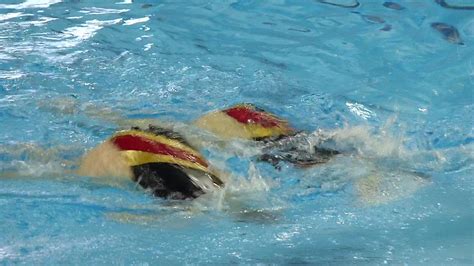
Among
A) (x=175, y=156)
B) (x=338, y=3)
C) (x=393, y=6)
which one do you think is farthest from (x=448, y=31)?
(x=175, y=156)

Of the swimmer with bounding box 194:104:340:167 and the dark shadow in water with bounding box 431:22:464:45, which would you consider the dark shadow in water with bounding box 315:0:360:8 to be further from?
the swimmer with bounding box 194:104:340:167

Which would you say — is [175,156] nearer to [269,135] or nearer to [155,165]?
[155,165]

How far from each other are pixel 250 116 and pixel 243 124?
0.10 metres

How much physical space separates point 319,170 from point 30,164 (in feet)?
4.56

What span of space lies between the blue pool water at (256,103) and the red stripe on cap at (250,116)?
A: 0.99 ft

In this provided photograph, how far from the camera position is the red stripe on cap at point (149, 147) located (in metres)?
3.31

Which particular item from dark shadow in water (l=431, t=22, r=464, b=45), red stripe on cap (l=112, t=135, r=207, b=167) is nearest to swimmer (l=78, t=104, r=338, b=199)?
red stripe on cap (l=112, t=135, r=207, b=167)

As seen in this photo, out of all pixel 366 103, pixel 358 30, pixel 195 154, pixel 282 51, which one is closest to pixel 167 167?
pixel 195 154

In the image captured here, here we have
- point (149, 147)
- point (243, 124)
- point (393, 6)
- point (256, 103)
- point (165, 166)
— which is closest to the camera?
point (165, 166)

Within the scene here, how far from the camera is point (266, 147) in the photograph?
Answer: 12.5 feet

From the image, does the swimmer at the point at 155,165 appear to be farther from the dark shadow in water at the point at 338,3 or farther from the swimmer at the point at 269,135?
the dark shadow in water at the point at 338,3

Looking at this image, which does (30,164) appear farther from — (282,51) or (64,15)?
(64,15)

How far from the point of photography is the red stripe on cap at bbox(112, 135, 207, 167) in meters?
3.31

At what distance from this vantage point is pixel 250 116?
397 centimetres
